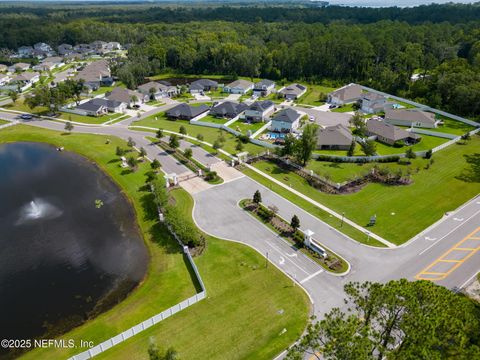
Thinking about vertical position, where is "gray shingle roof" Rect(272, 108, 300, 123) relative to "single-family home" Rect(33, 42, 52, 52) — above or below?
above

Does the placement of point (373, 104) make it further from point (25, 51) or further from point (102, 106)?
point (25, 51)

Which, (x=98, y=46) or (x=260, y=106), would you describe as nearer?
(x=260, y=106)

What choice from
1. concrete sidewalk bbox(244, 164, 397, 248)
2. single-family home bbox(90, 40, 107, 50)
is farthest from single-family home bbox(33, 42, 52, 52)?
concrete sidewalk bbox(244, 164, 397, 248)

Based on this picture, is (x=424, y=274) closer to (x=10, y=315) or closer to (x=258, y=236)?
(x=258, y=236)

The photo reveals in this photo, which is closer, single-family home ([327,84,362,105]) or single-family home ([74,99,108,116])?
single-family home ([74,99,108,116])

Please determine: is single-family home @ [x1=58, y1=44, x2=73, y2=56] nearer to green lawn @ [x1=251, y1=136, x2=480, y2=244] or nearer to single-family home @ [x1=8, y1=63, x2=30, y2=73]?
single-family home @ [x1=8, y1=63, x2=30, y2=73]

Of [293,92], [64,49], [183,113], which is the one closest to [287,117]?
[183,113]

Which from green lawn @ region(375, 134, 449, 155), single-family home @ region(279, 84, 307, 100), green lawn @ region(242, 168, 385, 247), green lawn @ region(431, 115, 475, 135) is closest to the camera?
green lawn @ region(242, 168, 385, 247)

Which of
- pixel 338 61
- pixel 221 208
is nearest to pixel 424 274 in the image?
pixel 221 208

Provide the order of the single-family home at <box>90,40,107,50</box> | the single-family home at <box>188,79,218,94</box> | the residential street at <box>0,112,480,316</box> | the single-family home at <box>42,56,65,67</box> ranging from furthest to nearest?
the single-family home at <box>90,40,107,50</box>
the single-family home at <box>42,56,65,67</box>
the single-family home at <box>188,79,218,94</box>
the residential street at <box>0,112,480,316</box>
